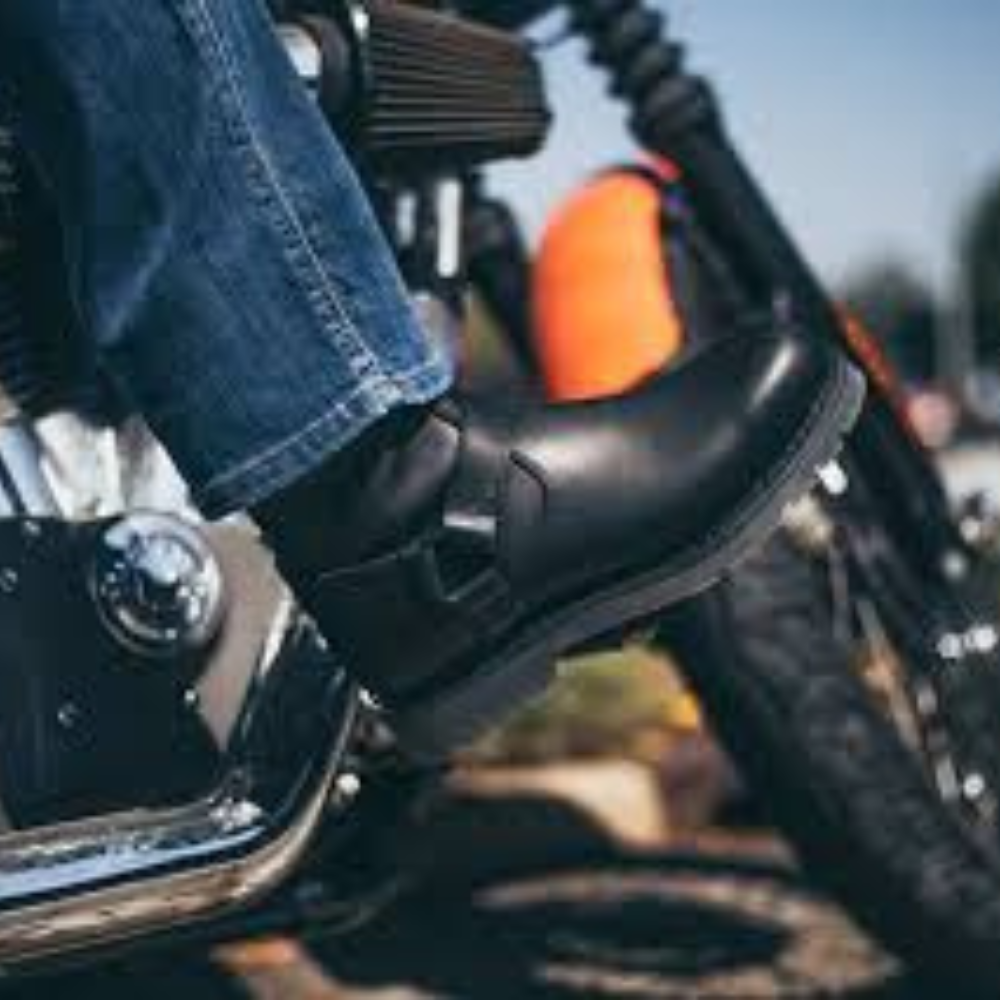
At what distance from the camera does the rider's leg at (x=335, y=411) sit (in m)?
1.22

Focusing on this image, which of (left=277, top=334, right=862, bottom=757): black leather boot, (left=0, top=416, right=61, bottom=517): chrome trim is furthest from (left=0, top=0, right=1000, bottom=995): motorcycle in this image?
(left=277, top=334, right=862, bottom=757): black leather boot

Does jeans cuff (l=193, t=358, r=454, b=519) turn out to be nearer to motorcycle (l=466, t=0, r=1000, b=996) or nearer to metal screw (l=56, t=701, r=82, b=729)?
metal screw (l=56, t=701, r=82, b=729)

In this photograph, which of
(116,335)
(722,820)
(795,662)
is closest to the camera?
(116,335)

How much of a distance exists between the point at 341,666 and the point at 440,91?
20.8 inches

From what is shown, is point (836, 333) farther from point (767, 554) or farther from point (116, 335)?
point (116, 335)

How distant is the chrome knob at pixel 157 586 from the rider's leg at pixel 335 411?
195 millimetres

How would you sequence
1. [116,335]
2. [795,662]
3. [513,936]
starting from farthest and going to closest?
[513,936]
[795,662]
[116,335]

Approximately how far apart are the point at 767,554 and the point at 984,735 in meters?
0.30

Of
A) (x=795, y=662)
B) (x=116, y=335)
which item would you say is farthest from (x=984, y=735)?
(x=116, y=335)

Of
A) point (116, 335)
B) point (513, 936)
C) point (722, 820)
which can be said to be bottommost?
point (722, 820)

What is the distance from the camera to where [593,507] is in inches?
55.3

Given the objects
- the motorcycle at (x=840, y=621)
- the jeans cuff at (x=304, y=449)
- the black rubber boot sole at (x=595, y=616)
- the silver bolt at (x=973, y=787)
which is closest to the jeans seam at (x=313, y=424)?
the jeans cuff at (x=304, y=449)

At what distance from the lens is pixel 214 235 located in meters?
1.22

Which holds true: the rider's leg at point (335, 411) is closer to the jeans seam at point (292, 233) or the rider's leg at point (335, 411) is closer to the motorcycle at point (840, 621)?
the jeans seam at point (292, 233)
